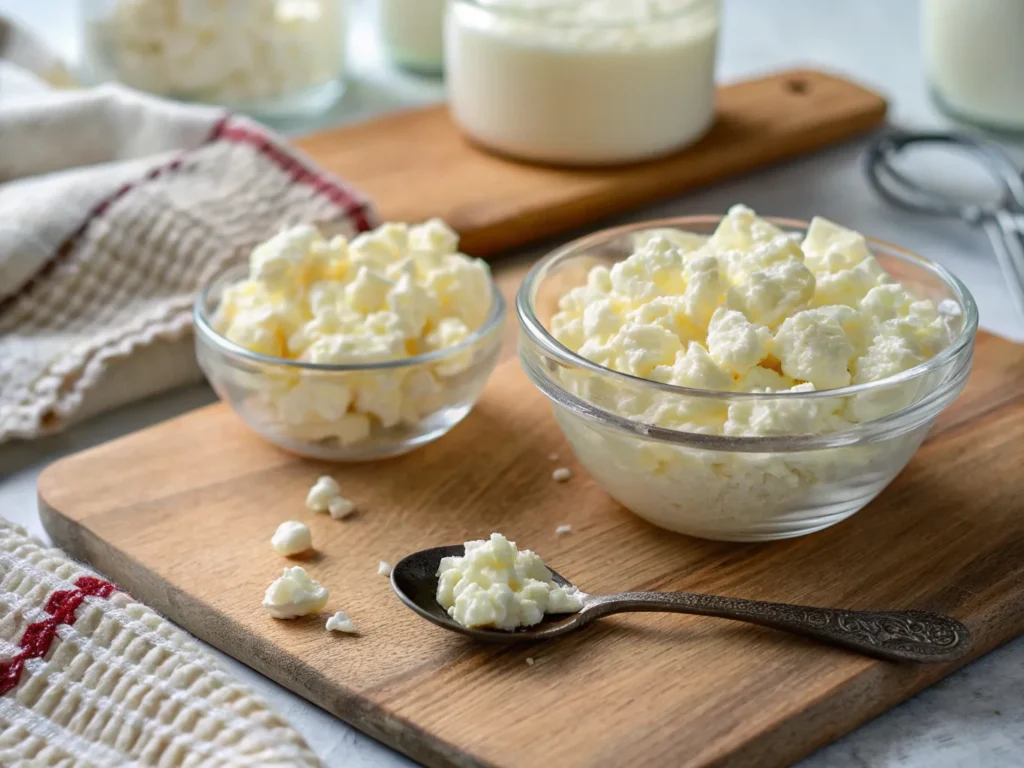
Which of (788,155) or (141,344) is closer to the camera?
(141,344)

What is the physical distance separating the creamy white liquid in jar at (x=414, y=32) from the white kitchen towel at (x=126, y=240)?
0.67 meters

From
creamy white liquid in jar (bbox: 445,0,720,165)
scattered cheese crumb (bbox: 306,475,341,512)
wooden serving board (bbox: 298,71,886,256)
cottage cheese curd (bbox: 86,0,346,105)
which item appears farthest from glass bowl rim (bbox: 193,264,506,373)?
cottage cheese curd (bbox: 86,0,346,105)

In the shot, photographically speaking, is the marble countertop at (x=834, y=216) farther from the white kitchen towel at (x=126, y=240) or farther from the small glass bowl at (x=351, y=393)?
the small glass bowl at (x=351, y=393)

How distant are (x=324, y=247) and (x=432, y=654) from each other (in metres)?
0.49

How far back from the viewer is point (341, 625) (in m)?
1.12

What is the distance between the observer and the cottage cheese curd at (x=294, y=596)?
1.13 metres

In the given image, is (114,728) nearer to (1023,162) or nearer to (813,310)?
(813,310)

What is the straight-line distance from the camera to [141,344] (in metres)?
1.55

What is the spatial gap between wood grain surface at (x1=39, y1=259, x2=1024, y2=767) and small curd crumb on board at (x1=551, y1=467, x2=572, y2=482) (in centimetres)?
1

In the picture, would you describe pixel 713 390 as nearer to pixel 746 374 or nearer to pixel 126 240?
pixel 746 374

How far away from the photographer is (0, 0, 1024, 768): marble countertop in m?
1.05

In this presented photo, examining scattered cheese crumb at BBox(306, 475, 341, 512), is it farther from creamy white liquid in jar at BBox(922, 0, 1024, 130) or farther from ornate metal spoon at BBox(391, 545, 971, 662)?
creamy white liquid in jar at BBox(922, 0, 1024, 130)

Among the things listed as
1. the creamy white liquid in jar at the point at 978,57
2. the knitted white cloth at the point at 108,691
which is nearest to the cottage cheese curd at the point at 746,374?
the knitted white cloth at the point at 108,691

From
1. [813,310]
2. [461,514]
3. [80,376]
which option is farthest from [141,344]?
[813,310]
